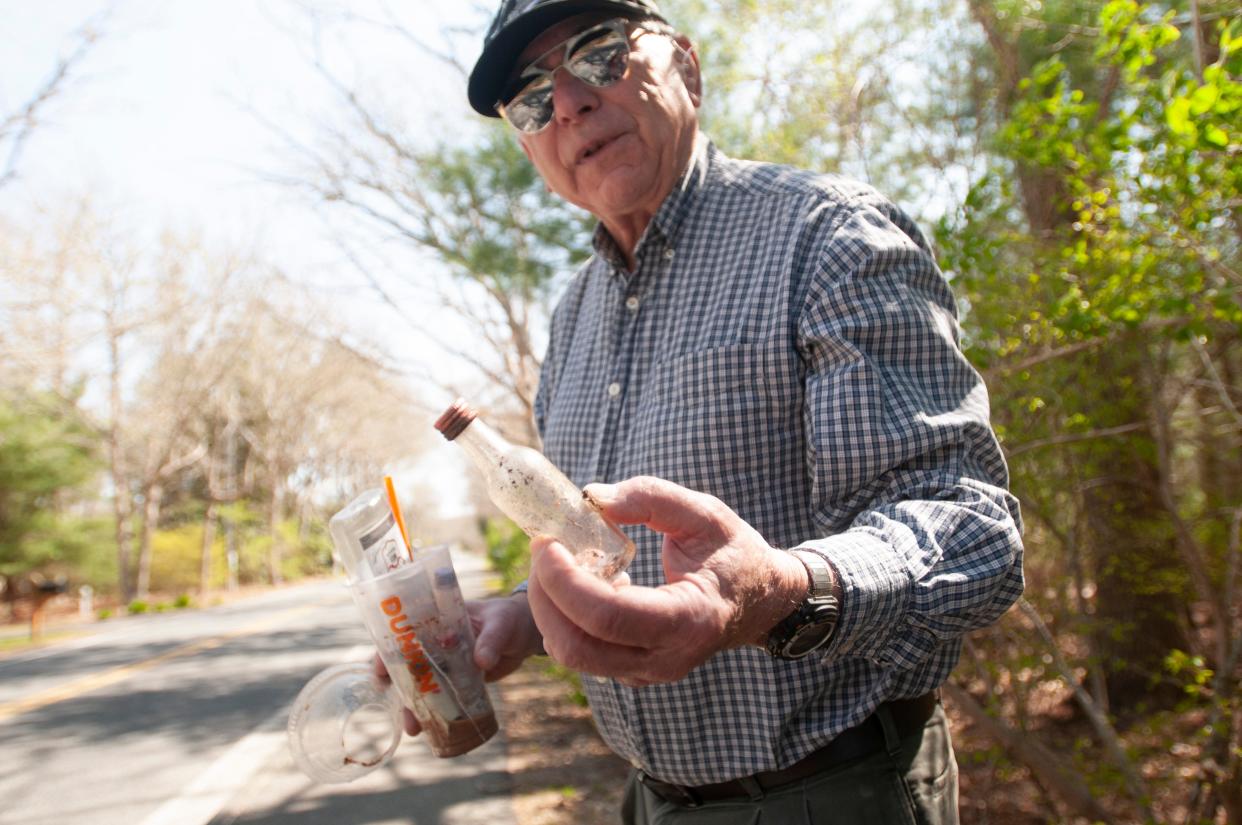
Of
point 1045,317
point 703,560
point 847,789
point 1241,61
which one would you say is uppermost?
point 1241,61

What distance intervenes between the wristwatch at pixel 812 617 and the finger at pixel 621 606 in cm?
19

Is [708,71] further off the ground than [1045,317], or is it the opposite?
[708,71]

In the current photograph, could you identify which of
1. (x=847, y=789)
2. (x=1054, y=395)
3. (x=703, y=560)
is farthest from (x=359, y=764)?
(x=1054, y=395)

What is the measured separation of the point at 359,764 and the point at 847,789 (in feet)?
3.74

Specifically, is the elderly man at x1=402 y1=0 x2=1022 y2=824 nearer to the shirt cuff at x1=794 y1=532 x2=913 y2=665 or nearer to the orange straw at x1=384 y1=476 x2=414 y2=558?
the shirt cuff at x1=794 y1=532 x2=913 y2=665

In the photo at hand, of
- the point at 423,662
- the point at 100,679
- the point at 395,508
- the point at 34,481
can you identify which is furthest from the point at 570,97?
the point at 34,481

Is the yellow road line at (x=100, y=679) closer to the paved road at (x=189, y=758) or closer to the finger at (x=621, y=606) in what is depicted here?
the paved road at (x=189, y=758)

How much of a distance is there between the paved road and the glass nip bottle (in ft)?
12.1

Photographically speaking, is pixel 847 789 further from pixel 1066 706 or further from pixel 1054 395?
pixel 1066 706

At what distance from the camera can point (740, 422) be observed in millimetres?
1624

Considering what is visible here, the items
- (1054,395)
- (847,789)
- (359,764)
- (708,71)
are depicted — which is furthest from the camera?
(708,71)

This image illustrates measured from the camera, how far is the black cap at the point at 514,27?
1912mm

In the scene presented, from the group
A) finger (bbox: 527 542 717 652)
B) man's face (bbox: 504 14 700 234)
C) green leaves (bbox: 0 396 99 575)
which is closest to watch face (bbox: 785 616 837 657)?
finger (bbox: 527 542 717 652)

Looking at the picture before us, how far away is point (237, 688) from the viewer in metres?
8.24
